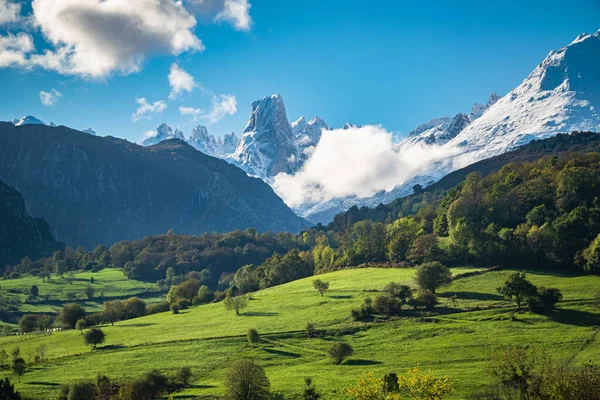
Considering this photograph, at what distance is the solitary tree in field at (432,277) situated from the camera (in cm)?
10994

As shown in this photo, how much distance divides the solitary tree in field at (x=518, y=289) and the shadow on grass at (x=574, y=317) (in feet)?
17.4

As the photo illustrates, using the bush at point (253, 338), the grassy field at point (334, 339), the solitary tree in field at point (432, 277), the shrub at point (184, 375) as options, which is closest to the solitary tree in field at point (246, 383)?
the grassy field at point (334, 339)

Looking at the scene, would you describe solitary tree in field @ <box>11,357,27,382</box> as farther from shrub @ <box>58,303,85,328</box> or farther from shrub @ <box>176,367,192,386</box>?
shrub @ <box>58,303,85,328</box>

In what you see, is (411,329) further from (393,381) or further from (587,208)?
(587,208)

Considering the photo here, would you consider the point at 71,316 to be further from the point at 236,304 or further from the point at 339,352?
the point at 339,352

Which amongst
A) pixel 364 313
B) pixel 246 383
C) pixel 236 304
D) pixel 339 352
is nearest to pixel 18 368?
pixel 246 383

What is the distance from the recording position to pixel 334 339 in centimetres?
9112

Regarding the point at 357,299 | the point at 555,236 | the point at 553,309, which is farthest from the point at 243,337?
the point at 555,236

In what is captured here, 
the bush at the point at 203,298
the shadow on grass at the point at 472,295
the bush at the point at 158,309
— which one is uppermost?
the bush at the point at 203,298

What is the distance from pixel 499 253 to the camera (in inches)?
5069

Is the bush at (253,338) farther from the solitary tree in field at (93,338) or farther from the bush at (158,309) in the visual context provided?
the bush at (158,309)

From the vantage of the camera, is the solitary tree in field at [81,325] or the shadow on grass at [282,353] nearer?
the shadow on grass at [282,353]

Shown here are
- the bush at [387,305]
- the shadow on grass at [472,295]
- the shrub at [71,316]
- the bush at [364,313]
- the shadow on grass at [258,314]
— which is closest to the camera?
the bush at [364,313]

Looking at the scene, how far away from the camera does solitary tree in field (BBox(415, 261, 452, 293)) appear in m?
110
